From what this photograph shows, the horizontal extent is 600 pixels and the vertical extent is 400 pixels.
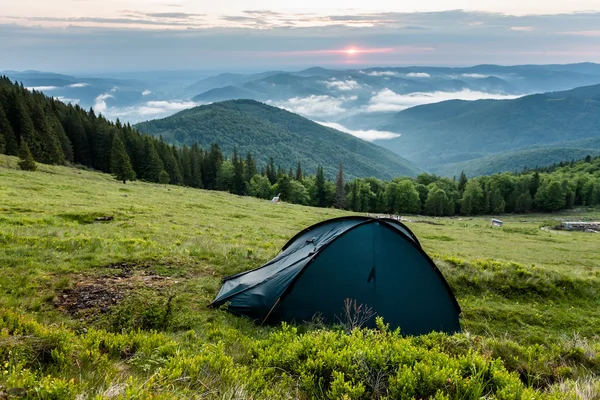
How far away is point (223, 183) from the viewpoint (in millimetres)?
93000

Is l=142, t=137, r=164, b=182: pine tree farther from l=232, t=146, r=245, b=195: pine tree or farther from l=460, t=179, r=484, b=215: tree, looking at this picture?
l=460, t=179, r=484, b=215: tree

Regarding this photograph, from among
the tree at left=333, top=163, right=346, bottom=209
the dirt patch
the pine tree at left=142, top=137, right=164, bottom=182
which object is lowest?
the dirt patch

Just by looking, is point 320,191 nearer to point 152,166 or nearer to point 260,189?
point 260,189

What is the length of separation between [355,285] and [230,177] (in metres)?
86.8

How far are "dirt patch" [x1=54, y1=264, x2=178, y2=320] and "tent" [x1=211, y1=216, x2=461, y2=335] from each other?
7.12 ft

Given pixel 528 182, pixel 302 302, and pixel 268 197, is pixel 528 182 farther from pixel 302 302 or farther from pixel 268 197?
pixel 302 302

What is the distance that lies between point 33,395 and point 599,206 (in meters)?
131

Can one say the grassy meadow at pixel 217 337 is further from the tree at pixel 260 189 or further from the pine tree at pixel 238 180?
the pine tree at pixel 238 180

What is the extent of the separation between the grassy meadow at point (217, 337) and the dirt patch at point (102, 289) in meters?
0.04

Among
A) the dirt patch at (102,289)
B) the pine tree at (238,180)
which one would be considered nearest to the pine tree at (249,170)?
the pine tree at (238,180)

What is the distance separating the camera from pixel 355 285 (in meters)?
8.25

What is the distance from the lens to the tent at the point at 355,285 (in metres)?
8.10

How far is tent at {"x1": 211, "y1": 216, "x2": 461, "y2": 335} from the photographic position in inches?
319

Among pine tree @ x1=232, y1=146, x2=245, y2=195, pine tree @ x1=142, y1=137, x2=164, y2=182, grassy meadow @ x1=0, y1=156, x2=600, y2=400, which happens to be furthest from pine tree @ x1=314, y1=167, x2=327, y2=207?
Answer: grassy meadow @ x1=0, y1=156, x2=600, y2=400
